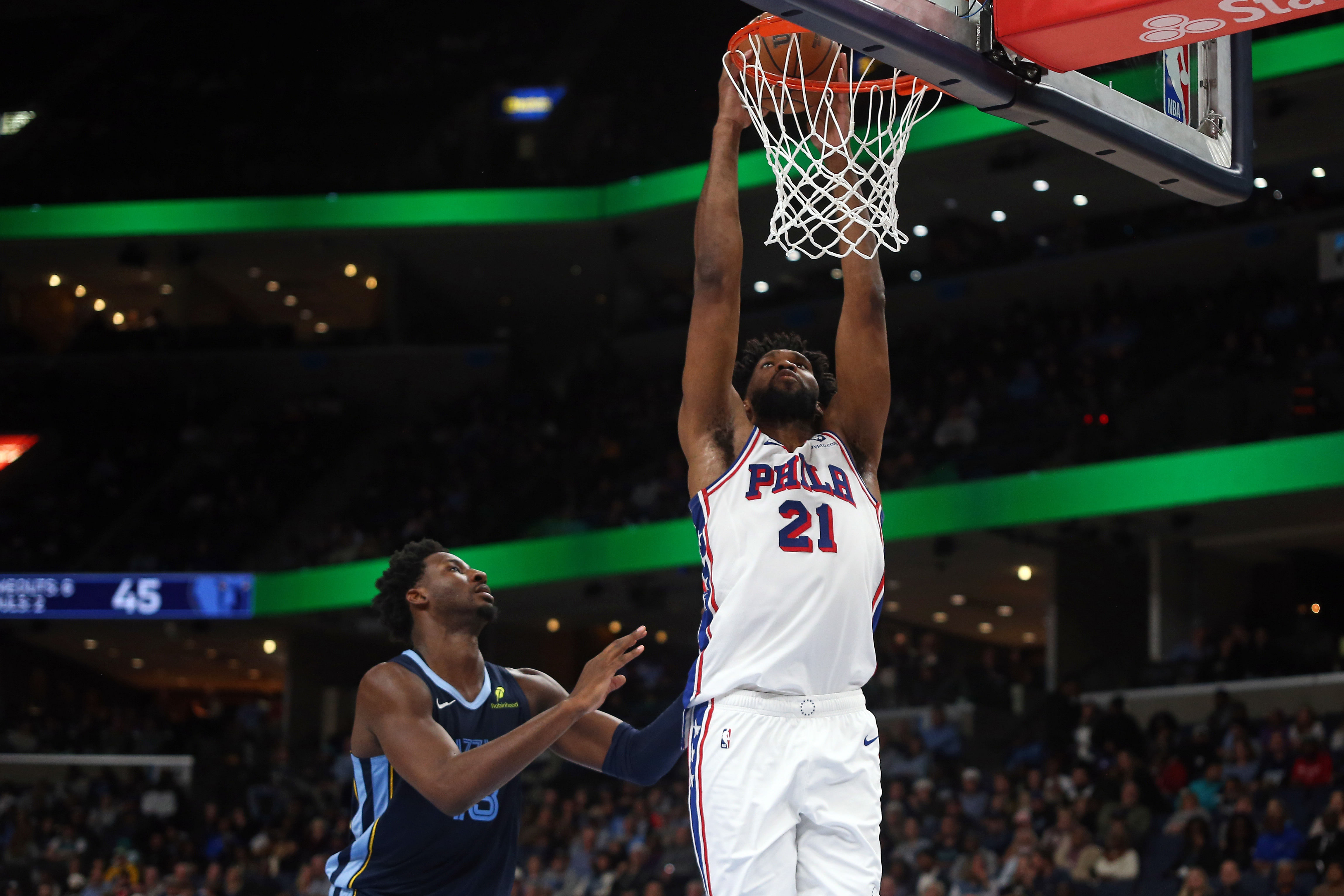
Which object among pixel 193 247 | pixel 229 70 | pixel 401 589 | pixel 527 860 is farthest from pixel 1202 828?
pixel 229 70

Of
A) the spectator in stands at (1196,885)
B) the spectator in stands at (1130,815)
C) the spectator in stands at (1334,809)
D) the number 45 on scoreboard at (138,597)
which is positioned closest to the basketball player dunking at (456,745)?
the spectator in stands at (1196,885)

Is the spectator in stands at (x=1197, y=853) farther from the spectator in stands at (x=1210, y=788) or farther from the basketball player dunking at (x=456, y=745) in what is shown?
the basketball player dunking at (x=456, y=745)

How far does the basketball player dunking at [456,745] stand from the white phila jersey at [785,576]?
1.10 ft

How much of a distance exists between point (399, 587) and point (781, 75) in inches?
82.7

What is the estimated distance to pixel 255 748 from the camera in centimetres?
2008

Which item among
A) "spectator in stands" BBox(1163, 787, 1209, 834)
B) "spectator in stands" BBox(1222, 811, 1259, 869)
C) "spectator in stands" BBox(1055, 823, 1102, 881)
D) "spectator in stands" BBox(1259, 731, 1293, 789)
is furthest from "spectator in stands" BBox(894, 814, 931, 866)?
"spectator in stands" BBox(1259, 731, 1293, 789)

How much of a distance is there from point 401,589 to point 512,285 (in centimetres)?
2180

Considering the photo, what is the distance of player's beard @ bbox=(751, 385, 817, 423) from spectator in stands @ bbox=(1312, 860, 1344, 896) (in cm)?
763

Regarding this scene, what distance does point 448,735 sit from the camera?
4.54 metres

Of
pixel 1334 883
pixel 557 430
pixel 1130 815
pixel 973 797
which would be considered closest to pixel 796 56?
pixel 1334 883

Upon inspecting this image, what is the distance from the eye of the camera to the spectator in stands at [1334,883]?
386 inches

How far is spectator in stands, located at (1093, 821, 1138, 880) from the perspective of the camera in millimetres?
11094

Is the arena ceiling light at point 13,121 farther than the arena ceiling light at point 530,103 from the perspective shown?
Yes

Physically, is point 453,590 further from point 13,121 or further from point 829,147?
point 13,121
